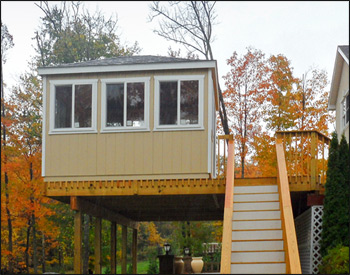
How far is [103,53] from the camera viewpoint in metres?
25.6

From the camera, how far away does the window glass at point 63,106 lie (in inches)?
498

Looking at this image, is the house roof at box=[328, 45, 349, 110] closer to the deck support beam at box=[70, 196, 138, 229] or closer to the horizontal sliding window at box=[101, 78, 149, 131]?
the horizontal sliding window at box=[101, 78, 149, 131]

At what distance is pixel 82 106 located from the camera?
41.5 feet

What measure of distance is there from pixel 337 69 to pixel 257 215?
8800 millimetres

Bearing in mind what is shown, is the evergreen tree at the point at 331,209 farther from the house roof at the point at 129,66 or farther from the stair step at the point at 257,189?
the house roof at the point at 129,66

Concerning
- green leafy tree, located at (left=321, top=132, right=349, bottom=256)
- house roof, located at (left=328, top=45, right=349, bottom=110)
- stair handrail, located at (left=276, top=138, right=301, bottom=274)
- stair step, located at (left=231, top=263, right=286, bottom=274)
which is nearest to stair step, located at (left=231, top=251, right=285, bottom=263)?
stair step, located at (left=231, top=263, right=286, bottom=274)

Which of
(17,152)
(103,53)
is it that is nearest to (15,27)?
(103,53)

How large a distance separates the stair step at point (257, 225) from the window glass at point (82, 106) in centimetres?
411

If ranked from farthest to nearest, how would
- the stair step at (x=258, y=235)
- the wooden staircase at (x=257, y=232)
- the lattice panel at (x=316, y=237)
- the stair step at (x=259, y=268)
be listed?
1. the lattice panel at (x=316, y=237)
2. the stair step at (x=258, y=235)
3. the wooden staircase at (x=257, y=232)
4. the stair step at (x=259, y=268)

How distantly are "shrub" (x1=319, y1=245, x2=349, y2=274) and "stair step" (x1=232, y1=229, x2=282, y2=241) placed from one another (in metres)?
1.16

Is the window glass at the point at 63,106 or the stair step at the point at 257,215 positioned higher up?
the window glass at the point at 63,106

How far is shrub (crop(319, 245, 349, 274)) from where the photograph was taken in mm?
9898

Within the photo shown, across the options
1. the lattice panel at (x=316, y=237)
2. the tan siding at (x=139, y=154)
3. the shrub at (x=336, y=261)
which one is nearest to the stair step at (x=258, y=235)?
the shrub at (x=336, y=261)

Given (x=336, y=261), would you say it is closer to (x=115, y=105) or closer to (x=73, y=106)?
(x=115, y=105)
